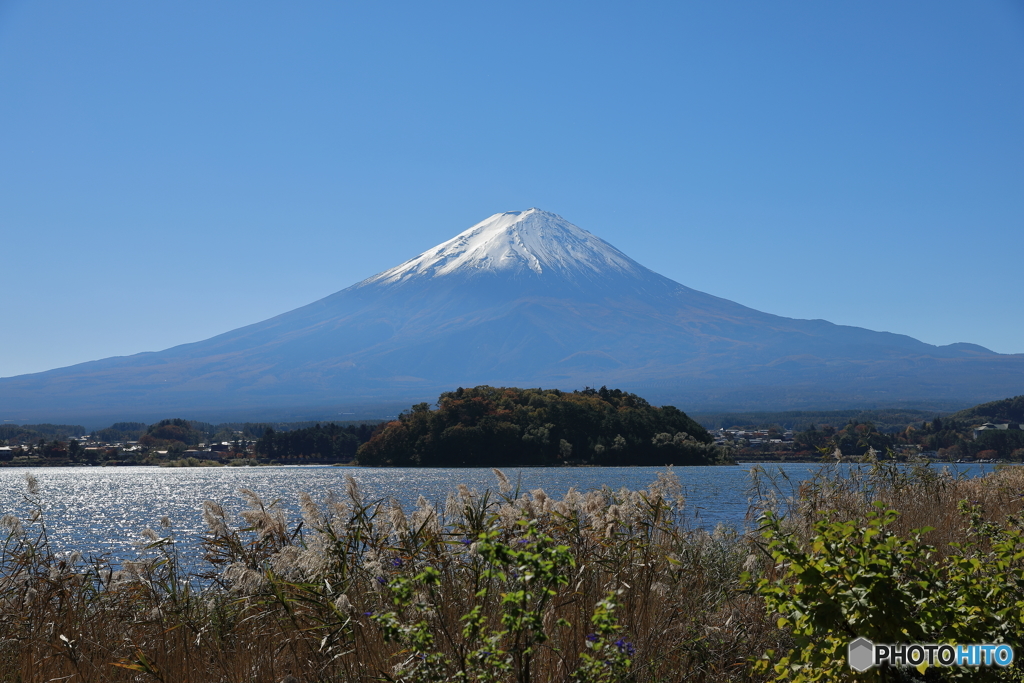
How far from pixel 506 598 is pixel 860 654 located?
1.41 m

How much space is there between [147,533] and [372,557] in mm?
1382

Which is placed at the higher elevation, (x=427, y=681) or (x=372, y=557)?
(x=372, y=557)

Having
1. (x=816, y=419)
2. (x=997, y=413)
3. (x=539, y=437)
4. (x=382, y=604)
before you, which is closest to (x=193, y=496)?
(x=539, y=437)

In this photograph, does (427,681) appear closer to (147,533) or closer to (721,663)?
(721,663)

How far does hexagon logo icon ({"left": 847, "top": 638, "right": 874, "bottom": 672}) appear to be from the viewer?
3123 millimetres

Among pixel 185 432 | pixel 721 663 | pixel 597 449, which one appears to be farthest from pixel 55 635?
pixel 185 432

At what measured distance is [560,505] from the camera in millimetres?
5637

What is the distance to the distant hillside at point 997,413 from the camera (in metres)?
58.7

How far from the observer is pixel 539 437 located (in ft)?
179

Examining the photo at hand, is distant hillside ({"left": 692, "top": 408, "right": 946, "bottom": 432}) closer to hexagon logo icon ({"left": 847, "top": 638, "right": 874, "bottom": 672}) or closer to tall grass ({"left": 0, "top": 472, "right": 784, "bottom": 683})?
tall grass ({"left": 0, "top": 472, "right": 784, "bottom": 683})

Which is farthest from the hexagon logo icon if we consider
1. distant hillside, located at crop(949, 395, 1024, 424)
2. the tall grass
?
distant hillside, located at crop(949, 395, 1024, 424)

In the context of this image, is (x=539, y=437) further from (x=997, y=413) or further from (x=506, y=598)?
(x=506, y=598)

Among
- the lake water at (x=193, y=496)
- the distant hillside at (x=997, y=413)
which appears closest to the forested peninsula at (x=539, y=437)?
the lake water at (x=193, y=496)

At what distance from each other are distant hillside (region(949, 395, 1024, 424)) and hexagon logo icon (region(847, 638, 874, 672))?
206 feet
